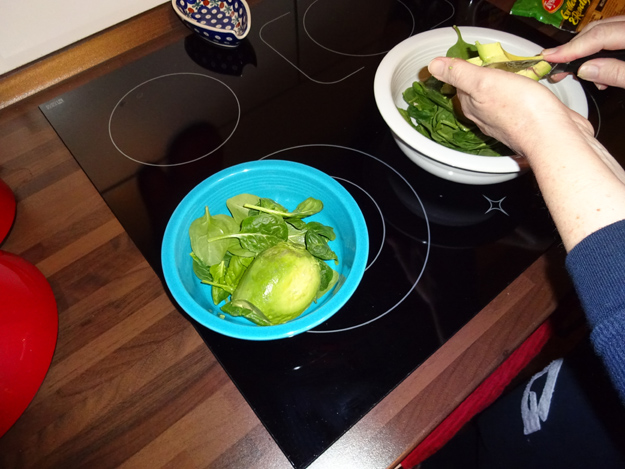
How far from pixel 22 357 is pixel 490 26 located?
1161 mm

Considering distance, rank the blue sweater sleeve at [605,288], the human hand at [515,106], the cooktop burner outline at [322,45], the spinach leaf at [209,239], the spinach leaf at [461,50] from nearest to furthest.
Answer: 1. the blue sweater sleeve at [605,288]
2. the human hand at [515,106]
3. the spinach leaf at [209,239]
4. the spinach leaf at [461,50]
5. the cooktop burner outline at [322,45]

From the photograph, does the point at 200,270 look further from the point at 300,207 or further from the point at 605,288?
the point at 605,288

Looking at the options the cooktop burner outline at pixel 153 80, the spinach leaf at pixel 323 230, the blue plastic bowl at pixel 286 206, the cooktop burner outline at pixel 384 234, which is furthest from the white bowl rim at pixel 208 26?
the spinach leaf at pixel 323 230

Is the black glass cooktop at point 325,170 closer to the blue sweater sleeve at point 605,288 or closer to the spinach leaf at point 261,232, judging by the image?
the spinach leaf at point 261,232

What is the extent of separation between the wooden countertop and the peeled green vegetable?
0.47 ft

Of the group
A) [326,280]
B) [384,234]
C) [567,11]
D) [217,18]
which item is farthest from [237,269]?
[567,11]

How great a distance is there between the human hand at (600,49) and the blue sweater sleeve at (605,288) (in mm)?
316

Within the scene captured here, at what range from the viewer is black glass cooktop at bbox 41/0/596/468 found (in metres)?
0.60

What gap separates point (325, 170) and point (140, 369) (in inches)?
18.1

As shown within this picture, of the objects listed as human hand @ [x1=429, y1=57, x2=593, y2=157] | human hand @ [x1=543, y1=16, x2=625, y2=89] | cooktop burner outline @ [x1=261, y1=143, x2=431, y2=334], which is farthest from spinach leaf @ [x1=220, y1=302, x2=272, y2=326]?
human hand @ [x1=543, y1=16, x2=625, y2=89]

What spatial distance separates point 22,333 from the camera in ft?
1.83

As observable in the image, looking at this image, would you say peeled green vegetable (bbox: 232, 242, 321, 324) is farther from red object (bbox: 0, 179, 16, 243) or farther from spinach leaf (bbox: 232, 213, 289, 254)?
red object (bbox: 0, 179, 16, 243)

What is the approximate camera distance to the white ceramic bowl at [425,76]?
24.8 inches

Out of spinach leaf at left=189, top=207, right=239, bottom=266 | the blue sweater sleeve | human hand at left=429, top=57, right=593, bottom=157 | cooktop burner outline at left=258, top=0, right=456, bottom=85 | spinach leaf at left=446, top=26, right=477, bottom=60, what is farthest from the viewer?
cooktop burner outline at left=258, top=0, right=456, bottom=85
